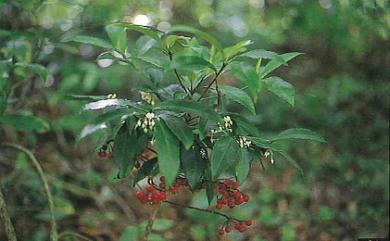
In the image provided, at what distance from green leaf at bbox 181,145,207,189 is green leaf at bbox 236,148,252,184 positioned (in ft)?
0.36

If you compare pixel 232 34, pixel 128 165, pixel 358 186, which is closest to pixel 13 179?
pixel 128 165

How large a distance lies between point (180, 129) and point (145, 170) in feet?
0.81

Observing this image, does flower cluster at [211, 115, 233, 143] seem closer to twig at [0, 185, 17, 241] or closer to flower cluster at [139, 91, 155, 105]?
flower cluster at [139, 91, 155, 105]

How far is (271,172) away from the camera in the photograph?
400 centimetres

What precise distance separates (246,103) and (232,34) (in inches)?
147

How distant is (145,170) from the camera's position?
1.68 meters

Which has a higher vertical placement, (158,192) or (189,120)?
(189,120)

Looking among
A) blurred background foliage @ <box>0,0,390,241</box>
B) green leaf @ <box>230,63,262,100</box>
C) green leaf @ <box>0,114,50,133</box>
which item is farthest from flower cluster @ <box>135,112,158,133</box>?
green leaf @ <box>0,114,50,133</box>

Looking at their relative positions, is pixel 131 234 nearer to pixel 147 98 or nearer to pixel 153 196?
pixel 153 196

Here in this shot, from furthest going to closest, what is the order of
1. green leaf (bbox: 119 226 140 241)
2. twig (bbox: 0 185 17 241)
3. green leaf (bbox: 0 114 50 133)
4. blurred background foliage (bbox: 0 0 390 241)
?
blurred background foliage (bbox: 0 0 390 241), green leaf (bbox: 119 226 140 241), green leaf (bbox: 0 114 50 133), twig (bbox: 0 185 17 241)

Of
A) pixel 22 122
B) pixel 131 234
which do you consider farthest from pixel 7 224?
pixel 131 234

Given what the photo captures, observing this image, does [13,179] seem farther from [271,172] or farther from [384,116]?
[384,116]

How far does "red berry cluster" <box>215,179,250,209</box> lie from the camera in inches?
68.4

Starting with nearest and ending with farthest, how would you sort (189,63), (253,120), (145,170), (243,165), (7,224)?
(189,63) → (243,165) → (145,170) → (7,224) → (253,120)
